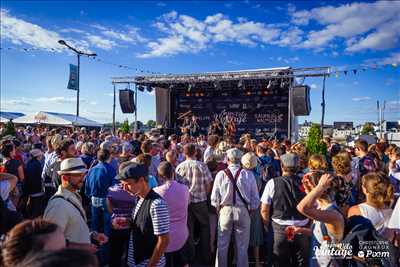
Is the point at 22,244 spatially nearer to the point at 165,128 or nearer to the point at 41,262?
the point at 41,262

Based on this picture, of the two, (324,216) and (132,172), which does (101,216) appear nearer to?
(132,172)

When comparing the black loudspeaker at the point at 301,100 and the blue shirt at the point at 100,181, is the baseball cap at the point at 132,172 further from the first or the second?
the black loudspeaker at the point at 301,100

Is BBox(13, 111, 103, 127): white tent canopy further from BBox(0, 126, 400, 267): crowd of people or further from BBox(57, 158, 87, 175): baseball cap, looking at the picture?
BBox(57, 158, 87, 175): baseball cap

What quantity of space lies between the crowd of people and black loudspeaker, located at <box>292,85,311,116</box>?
8.25m

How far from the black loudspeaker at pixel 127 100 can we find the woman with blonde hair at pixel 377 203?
53.1 feet

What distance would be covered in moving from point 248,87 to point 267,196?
46.5ft

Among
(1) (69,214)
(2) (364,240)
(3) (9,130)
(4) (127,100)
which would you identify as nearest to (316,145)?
(2) (364,240)

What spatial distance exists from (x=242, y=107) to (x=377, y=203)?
602 inches

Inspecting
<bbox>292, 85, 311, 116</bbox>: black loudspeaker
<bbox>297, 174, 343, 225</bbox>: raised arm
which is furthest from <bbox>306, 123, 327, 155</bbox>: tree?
<bbox>297, 174, 343, 225</bbox>: raised arm

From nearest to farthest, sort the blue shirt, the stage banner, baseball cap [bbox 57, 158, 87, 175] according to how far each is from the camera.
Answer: baseball cap [bbox 57, 158, 87, 175] → the blue shirt → the stage banner

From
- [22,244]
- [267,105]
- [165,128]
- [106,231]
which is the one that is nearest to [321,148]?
[106,231]

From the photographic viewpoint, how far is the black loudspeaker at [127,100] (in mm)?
17344

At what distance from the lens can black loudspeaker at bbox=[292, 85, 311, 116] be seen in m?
13.2

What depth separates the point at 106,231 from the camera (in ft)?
12.8
